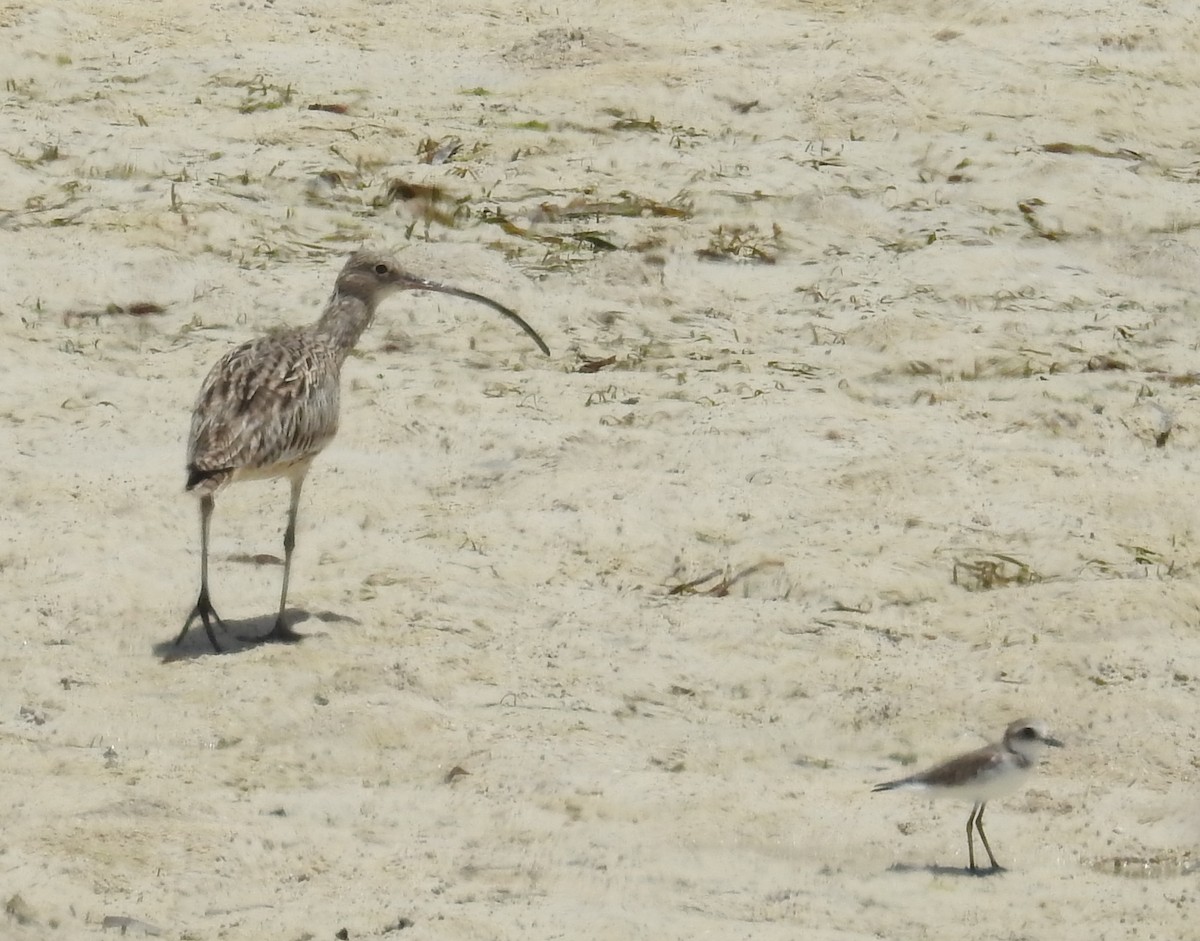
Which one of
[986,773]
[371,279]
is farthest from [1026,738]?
[371,279]

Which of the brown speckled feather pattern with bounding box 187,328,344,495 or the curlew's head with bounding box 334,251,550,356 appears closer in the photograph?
the brown speckled feather pattern with bounding box 187,328,344,495

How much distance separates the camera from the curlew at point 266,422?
26.5 ft

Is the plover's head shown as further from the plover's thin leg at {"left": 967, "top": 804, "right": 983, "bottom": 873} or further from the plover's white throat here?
the plover's thin leg at {"left": 967, "top": 804, "right": 983, "bottom": 873}

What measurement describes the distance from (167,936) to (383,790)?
3.85ft

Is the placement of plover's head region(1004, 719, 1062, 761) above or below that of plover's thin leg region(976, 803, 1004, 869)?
above

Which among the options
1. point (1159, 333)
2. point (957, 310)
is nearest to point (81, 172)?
point (957, 310)

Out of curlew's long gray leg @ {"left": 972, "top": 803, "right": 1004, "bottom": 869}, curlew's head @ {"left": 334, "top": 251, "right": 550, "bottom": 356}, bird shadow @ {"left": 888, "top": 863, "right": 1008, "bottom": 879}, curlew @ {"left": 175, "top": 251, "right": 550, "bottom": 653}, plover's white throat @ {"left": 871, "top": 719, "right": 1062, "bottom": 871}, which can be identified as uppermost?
curlew's head @ {"left": 334, "top": 251, "right": 550, "bottom": 356}

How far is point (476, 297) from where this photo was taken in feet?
32.7

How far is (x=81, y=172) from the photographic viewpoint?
1198 cm

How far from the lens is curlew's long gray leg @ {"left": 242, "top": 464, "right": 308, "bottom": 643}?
8062mm

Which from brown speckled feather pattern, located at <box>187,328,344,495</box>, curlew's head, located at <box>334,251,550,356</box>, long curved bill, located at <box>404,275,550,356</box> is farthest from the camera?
long curved bill, located at <box>404,275,550,356</box>

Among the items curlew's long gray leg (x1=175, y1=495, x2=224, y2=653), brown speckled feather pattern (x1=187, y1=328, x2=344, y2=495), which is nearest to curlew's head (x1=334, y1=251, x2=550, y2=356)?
brown speckled feather pattern (x1=187, y1=328, x2=344, y2=495)

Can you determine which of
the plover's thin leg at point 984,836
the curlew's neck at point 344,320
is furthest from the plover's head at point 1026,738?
the curlew's neck at point 344,320

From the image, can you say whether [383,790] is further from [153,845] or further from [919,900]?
[919,900]
